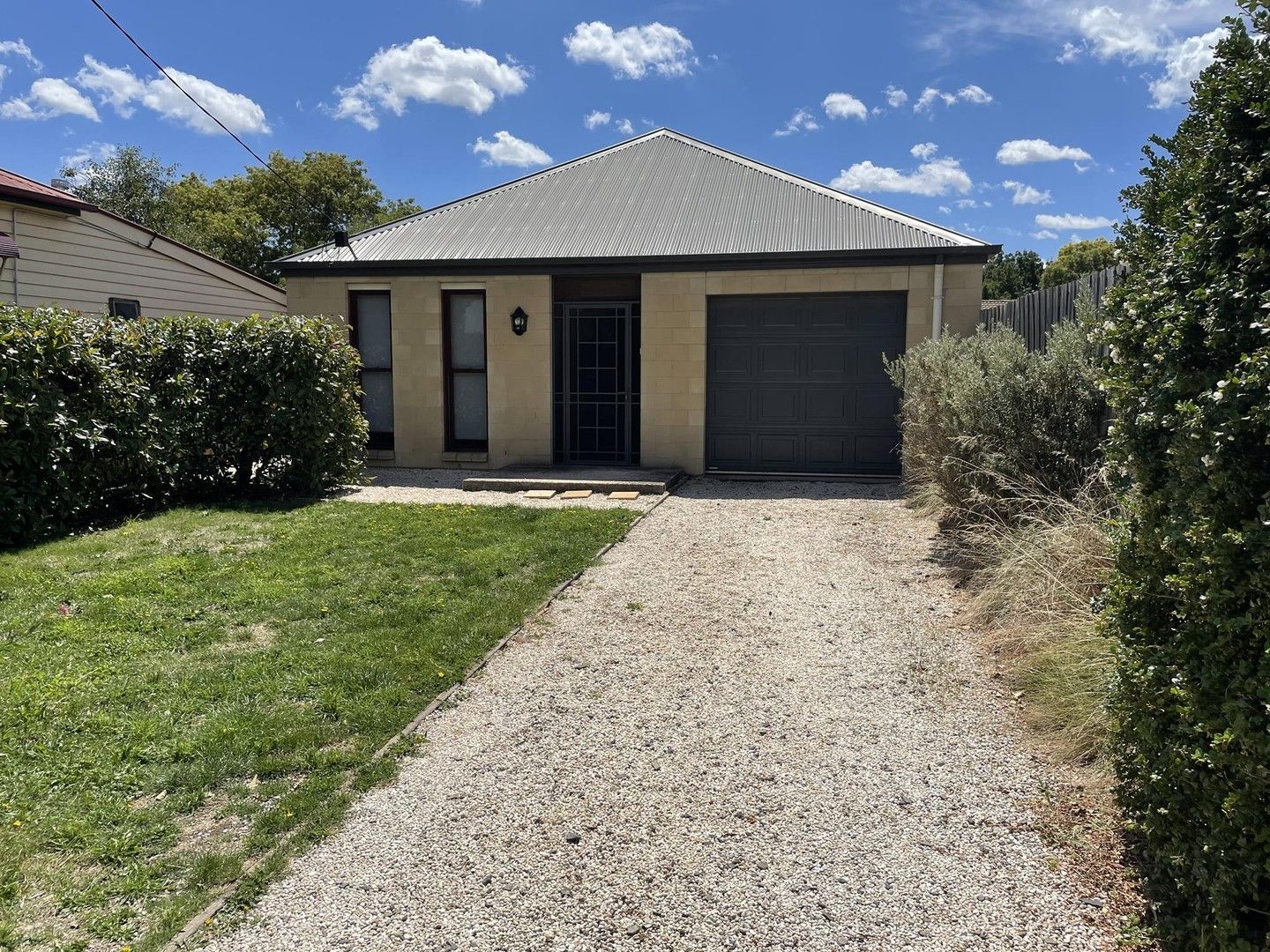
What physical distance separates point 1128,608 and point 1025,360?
13.6ft

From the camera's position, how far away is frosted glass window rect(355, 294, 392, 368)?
1253 cm

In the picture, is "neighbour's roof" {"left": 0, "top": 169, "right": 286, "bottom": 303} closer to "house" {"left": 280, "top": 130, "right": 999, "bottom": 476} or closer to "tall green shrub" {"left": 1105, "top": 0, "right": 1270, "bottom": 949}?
"house" {"left": 280, "top": 130, "right": 999, "bottom": 476}

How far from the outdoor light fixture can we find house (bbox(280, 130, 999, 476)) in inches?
1.0

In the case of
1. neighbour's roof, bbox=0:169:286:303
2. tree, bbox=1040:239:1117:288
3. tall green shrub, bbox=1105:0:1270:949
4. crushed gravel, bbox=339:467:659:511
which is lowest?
crushed gravel, bbox=339:467:659:511

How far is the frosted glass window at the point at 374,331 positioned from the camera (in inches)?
493

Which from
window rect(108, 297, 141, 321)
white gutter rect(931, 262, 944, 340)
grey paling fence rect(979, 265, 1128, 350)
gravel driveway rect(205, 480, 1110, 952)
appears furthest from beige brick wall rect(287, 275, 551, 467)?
gravel driveway rect(205, 480, 1110, 952)

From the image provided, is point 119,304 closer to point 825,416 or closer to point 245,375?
point 245,375

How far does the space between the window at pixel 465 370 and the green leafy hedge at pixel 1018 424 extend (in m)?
7.25

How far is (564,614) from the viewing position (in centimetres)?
546

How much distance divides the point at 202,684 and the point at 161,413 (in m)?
5.39

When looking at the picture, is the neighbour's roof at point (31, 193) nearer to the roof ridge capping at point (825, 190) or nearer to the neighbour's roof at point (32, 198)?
the neighbour's roof at point (32, 198)

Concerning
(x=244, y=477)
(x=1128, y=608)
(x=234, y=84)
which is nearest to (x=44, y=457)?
(x=244, y=477)

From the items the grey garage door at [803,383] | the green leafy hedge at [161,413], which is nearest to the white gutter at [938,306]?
the grey garage door at [803,383]

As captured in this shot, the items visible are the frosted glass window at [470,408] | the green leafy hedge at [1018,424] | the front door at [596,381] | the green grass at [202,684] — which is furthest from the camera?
the frosted glass window at [470,408]
